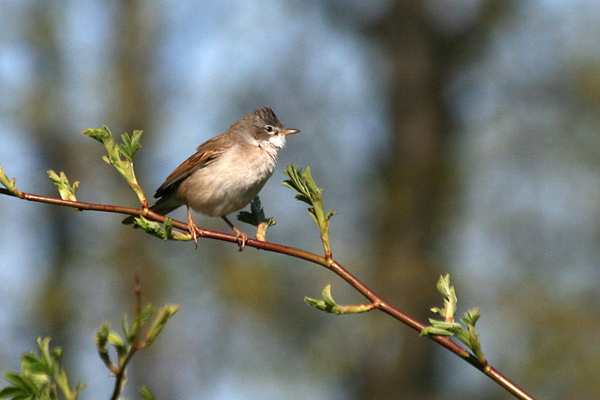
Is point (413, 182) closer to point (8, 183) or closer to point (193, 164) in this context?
point (193, 164)

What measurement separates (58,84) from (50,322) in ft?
23.3

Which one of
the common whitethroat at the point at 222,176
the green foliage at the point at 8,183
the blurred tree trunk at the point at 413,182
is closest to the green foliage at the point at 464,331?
the green foliage at the point at 8,183

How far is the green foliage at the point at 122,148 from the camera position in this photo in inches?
88.4

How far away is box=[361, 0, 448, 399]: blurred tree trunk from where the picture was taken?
50.5 feet

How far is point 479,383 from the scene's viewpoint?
1650cm

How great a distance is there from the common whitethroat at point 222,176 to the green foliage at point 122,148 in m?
2.87

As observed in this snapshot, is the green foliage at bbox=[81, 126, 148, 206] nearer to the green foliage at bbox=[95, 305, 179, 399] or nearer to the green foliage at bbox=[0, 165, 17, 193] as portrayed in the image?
the green foliage at bbox=[0, 165, 17, 193]

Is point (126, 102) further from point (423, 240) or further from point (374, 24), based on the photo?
point (423, 240)

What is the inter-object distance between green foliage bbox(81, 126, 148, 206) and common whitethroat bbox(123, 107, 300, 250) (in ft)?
9.43

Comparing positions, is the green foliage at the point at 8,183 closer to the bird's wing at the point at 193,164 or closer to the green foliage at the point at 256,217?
the green foliage at the point at 256,217

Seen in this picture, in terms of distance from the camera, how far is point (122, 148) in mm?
2348

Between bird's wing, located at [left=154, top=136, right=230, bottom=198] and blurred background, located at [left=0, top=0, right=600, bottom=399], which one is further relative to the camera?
blurred background, located at [left=0, top=0, right=600, bottom=399]

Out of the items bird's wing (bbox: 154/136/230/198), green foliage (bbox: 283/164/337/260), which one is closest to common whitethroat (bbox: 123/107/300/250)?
bird's wing (bbox: 154/136/230/198)

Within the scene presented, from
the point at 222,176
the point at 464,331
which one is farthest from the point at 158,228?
the point at 222,176
